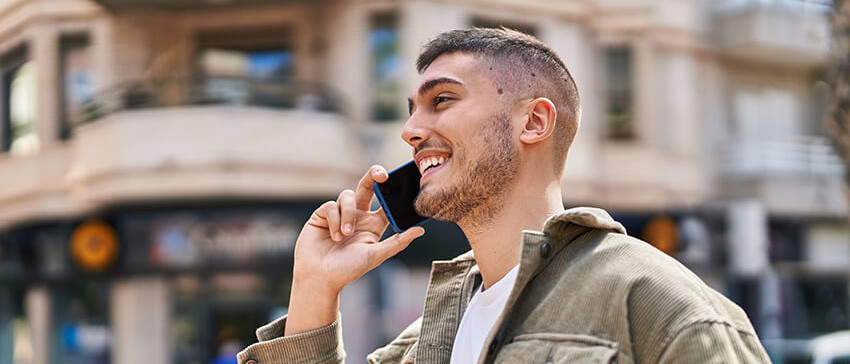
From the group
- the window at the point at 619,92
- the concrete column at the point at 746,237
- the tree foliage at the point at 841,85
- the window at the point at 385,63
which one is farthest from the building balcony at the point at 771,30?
the tree foliage at the point at 841,85

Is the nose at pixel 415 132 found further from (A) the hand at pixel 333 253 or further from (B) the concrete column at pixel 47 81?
(B) the concrete column at pixel 47 81

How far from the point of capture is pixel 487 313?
6.59 ft

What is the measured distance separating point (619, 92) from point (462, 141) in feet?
49.6

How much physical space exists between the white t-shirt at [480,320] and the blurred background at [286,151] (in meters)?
11.5

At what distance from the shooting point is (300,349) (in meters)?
2.17

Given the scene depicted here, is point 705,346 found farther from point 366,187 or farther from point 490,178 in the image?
point 366,187

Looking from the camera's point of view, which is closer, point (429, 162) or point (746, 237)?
point (429, 162)

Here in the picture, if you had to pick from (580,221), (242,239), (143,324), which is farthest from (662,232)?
(580,221)

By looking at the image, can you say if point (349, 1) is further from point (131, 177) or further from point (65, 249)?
point (65, 249)

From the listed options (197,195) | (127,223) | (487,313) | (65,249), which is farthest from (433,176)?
(65,249)

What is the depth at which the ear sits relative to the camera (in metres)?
1.96

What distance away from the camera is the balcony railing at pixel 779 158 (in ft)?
57.2

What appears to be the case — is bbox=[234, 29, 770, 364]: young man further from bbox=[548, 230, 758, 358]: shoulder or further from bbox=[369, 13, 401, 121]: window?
bbox=[369, 13, 401, 121]: window

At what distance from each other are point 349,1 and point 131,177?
406 cm
